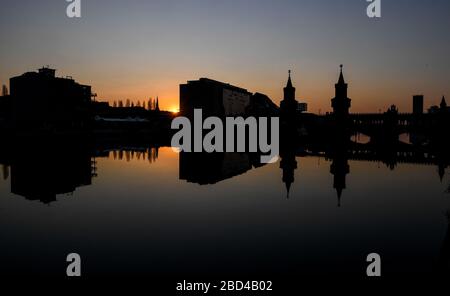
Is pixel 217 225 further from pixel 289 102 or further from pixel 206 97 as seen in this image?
pixel 206 97

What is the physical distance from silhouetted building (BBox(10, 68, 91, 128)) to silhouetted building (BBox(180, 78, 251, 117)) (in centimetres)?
6931

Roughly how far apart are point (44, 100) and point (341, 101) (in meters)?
101

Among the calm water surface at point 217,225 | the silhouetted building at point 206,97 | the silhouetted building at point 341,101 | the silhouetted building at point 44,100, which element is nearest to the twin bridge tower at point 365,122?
the silhouetted building at point 341,101

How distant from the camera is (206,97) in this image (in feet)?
525

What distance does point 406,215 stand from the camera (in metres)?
20.2

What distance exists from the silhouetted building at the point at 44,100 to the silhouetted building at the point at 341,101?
299ft

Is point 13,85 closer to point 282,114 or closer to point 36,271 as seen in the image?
point 282,114

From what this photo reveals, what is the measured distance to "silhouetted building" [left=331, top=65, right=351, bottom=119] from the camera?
132 metres

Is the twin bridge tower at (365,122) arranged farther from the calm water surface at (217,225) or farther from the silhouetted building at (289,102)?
the calm water surface at (217,225)

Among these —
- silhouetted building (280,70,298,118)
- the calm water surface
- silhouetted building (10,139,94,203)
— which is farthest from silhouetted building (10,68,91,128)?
silhouetted building (280,70,298,118)

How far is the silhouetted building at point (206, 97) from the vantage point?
525 ft

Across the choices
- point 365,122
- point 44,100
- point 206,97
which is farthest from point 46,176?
point 206,97

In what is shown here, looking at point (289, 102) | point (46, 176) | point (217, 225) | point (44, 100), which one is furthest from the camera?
point (289, 102)

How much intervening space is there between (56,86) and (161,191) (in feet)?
265
